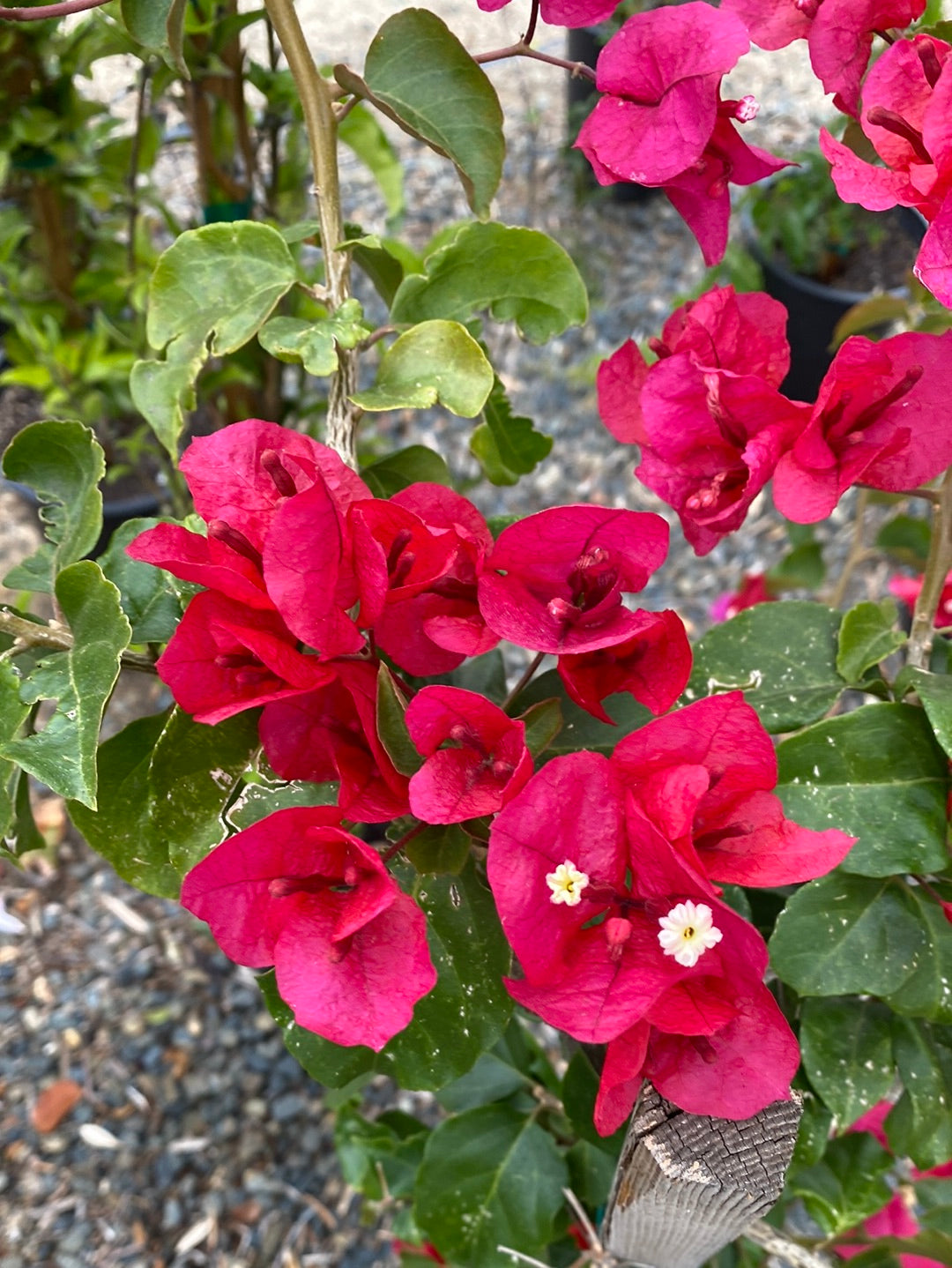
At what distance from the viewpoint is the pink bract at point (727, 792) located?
0.38m

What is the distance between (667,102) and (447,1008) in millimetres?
380

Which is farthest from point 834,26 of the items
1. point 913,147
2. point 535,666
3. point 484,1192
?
point 484,1192

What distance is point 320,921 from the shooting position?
39 centimetres

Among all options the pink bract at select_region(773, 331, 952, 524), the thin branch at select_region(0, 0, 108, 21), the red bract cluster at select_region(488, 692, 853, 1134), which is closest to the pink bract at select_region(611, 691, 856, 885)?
the red bract cluster at select_region(488, 692, 853, 1134)

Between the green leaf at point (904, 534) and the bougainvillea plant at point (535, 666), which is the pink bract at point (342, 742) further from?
the green leaf at point (904, 534)

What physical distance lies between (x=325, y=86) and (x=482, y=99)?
0.23ft

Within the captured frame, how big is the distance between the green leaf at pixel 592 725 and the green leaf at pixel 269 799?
94mm

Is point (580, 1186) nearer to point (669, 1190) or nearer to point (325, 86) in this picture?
point (669, 1190)

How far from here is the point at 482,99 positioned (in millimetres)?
511

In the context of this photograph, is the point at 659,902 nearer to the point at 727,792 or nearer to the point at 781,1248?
the point at 727,792

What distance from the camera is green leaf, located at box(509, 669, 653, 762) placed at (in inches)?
19.7

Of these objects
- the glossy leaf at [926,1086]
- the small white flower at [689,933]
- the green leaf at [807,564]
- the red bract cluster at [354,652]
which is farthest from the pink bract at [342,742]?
the green leaf at [807,564]

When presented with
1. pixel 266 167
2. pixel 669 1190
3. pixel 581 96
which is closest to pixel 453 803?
pixel 669 1190

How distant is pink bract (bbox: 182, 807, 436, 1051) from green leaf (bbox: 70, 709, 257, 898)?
0.08 metres
